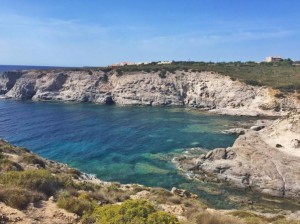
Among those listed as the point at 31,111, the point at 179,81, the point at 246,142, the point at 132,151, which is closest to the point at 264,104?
the point at 179,81

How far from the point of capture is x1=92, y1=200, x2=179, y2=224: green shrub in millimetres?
11055

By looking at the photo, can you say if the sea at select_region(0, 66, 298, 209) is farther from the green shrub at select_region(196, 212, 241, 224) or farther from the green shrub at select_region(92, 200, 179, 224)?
the green shrub at select_region(92, 200, 179, 224)

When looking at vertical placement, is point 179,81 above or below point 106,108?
above

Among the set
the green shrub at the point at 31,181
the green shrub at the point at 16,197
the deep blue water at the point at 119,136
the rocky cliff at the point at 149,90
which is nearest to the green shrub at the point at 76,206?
the green shrub at the point at 16,197

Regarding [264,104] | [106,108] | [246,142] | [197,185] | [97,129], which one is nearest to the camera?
[197,185]

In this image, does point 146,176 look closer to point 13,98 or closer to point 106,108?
point 106,108

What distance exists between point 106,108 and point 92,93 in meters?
16.2

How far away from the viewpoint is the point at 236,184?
123 feet

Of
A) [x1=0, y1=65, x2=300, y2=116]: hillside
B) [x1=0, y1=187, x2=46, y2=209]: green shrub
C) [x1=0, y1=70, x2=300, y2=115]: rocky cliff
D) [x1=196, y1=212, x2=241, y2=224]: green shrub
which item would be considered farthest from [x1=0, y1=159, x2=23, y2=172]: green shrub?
[x1=0, y1=70, x2=300, y2=115]: rocky cliff

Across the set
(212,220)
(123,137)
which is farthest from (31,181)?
(123,137)

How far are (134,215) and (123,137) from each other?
1878 inches

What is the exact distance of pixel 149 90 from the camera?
103 metres

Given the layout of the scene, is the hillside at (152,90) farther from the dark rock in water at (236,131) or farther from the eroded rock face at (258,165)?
the eroded rock face at (258,165)

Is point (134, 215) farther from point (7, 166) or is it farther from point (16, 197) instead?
point (7, 166)
